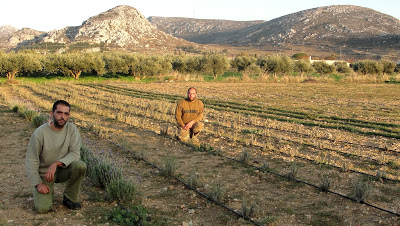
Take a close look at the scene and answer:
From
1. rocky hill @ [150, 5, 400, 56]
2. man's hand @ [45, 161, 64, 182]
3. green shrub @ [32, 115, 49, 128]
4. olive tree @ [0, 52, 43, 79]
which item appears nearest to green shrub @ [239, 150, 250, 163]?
man's hand @ [45, 161, 64, 182]

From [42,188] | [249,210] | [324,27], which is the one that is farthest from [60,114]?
[324,27]

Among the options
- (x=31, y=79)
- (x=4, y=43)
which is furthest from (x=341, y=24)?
(x=4, y=43)

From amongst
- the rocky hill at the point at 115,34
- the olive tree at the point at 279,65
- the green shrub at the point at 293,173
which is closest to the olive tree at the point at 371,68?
the olive tree at the point at 279,65

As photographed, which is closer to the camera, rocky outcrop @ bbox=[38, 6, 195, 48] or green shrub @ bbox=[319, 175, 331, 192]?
green shrub @ bbox=[319, 175, 331, 192]

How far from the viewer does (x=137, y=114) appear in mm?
16656

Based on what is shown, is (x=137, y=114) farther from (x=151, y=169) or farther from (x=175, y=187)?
(x=175, y=187)

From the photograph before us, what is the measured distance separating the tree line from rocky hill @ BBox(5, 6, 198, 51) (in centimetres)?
6322

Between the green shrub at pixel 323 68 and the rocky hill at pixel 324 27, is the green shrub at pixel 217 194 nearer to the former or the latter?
the green shrub at pixel 323 68

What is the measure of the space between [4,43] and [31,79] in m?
124

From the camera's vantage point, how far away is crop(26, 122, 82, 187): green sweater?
Answer: 5.37 metres

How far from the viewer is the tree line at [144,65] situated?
140 feet

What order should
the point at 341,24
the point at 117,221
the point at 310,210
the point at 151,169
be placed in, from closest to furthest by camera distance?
the point at 117,221
the point at 310,210
the point at 151,169
the point at 341,24

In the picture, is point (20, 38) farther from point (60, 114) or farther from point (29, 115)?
point (60, 114)

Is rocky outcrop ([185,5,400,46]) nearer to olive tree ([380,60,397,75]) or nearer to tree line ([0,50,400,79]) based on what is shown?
olive tree ([380,60,397,75])
